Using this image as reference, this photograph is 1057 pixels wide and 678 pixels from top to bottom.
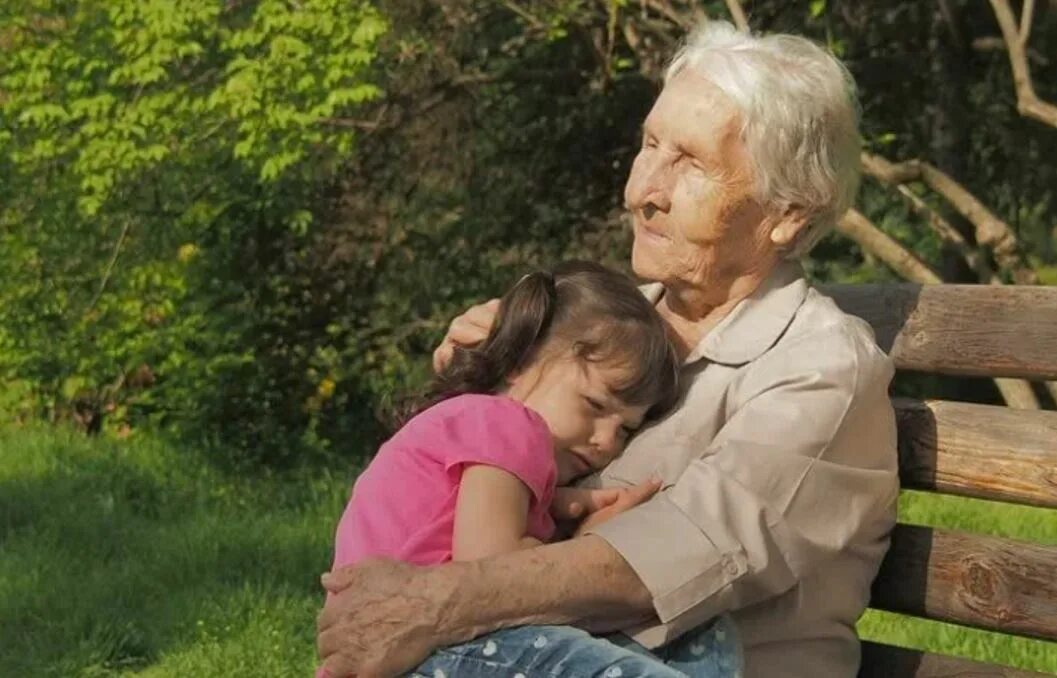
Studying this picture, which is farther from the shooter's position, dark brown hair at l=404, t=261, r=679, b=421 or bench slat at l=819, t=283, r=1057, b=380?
bench slat at l=819, t=283, r=1057, b=380

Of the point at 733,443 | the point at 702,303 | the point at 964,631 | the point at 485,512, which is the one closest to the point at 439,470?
the point at 485,512

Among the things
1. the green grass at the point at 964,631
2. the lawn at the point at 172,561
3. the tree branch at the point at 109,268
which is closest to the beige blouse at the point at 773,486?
the green grass at the point at 964,631

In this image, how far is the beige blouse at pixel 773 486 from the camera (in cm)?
308

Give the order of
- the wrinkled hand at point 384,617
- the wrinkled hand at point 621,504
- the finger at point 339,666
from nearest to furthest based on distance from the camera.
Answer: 1. the wrinkled hand at point 384,617
2. the finger at point 339,666
3. the wrinkled hand at point 621,504

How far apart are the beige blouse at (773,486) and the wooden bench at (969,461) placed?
13 cm

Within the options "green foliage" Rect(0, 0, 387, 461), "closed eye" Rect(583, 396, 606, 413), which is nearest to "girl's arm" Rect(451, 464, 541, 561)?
"closed eye" Rect(583, 396, 606, 413)

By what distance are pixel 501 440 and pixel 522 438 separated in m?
0.04

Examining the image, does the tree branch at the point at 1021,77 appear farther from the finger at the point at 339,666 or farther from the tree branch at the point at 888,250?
the finger at the point at 339,666

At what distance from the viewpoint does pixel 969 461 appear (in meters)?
3.42

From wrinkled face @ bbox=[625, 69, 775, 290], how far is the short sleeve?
46 centimetres

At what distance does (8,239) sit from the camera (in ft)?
32.3

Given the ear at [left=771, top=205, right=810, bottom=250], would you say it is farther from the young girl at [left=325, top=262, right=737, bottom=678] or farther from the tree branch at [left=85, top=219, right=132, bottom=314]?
the tree branch at [left=85, top=219, right=132, bottom=314]

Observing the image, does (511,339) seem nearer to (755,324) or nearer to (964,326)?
(755,324)

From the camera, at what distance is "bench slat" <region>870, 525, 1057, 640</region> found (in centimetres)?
332
